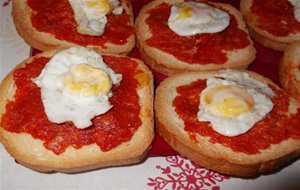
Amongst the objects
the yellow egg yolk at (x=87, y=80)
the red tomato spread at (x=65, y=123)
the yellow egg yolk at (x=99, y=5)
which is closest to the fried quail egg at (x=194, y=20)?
the yellow egg yolk at (x=99, y=5)

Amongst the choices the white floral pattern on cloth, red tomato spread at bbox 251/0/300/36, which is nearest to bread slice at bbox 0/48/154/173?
the white floral pattern on cloth

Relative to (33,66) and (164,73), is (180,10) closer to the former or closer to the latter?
(164,73)

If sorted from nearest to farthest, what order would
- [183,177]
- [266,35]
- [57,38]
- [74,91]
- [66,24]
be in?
[74,91], [183,177], [57,38], [66,24], [266,35]

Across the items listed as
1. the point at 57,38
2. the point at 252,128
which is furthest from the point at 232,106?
the point at 57,38

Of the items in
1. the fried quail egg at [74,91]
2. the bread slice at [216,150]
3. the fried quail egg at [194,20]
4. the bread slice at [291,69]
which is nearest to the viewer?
the fried quail egg at [74,91]

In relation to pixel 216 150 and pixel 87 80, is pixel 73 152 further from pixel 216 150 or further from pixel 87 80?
pixel 216 150

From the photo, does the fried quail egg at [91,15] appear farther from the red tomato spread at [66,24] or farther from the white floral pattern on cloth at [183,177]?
the white floral pattern on cloth at [183,177]

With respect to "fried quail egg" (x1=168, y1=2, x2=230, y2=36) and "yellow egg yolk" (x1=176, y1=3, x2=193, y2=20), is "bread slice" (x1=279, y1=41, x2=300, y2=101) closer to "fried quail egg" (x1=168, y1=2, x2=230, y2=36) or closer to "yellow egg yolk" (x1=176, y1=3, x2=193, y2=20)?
"fried quail egg" (x1=168, y1=2, x2=230, y2=36)
